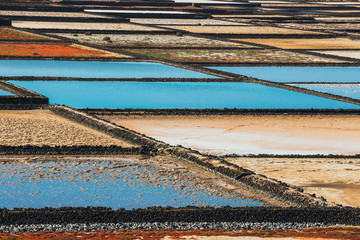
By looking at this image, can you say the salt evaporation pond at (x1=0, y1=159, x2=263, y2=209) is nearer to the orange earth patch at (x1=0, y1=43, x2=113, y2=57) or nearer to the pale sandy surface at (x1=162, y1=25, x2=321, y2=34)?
the orange earth patch at (x1=0, y1=43, x2=113, y2=57)

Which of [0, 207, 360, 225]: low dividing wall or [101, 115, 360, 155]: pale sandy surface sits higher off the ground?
[101, 115, 360, 155]: pale sandy surface

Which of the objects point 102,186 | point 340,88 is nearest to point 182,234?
point 102,186

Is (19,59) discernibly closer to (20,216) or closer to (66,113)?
(66,113)

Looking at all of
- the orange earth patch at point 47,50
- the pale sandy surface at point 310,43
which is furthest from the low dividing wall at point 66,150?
the pale sandy surface at point 310,43

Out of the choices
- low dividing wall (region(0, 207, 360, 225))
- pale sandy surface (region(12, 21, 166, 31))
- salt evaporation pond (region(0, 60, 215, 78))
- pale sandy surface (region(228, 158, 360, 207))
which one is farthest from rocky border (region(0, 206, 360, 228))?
pale sandy surface (region(12, 21, 166, 31))

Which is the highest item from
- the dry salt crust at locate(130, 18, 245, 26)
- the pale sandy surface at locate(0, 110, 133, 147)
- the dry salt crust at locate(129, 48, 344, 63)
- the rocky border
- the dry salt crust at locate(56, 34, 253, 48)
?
the dry salt crust at locate(130, 18, 245, 26)

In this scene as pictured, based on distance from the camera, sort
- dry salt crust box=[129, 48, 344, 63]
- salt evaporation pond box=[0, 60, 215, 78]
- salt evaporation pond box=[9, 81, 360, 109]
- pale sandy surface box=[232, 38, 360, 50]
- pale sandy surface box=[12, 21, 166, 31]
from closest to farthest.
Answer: salt evaporation pond box=[9, 81, 360, 109], salt evaporation pond box=[0, 60, 215, 78], dry salt crust box=[129, 48, 344, 63], pale sandy surface box=[232, 38, 360, 50], pale sandy surface box=[12, 21, 166, 31]
